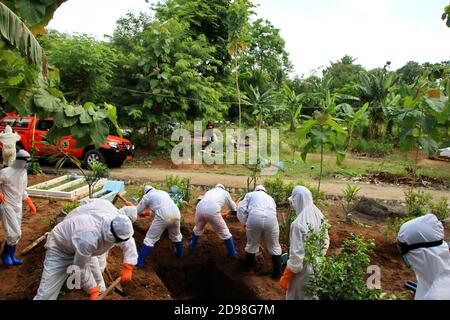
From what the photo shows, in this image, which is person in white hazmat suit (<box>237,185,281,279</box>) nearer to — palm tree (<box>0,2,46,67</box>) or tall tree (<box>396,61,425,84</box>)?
palm tree (<box>0,2,46,67</box>)

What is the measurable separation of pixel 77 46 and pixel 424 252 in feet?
42.9

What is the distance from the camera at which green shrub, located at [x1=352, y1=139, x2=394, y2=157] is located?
1844cm

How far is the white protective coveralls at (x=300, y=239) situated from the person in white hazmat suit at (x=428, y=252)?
3.45 feet

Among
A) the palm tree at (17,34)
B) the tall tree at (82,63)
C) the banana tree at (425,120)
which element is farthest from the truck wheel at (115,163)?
the banana tree at (425,120)

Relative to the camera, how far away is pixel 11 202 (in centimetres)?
553

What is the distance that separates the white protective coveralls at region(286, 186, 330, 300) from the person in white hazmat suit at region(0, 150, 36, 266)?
12.9ft

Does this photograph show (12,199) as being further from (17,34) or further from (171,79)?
(171,79)

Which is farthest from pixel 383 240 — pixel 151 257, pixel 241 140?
pixel 241 140

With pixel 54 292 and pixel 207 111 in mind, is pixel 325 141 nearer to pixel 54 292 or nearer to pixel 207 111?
pixel 54 292

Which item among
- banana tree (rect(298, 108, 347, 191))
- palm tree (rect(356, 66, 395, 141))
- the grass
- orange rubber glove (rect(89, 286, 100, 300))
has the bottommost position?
orange rubber glove (rect(89, 286, 100, 300))

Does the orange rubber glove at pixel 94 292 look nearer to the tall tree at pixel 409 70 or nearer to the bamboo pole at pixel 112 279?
the bamboo pole at pixel 112 279

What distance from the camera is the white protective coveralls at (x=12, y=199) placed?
215 inches

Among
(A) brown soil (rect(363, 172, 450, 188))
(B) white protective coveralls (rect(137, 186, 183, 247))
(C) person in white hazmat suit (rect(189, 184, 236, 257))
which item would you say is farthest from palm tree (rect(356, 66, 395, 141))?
(B) white protective coveralls (rect(137, 186, 183, 247))

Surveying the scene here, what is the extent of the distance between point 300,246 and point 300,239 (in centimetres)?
8
